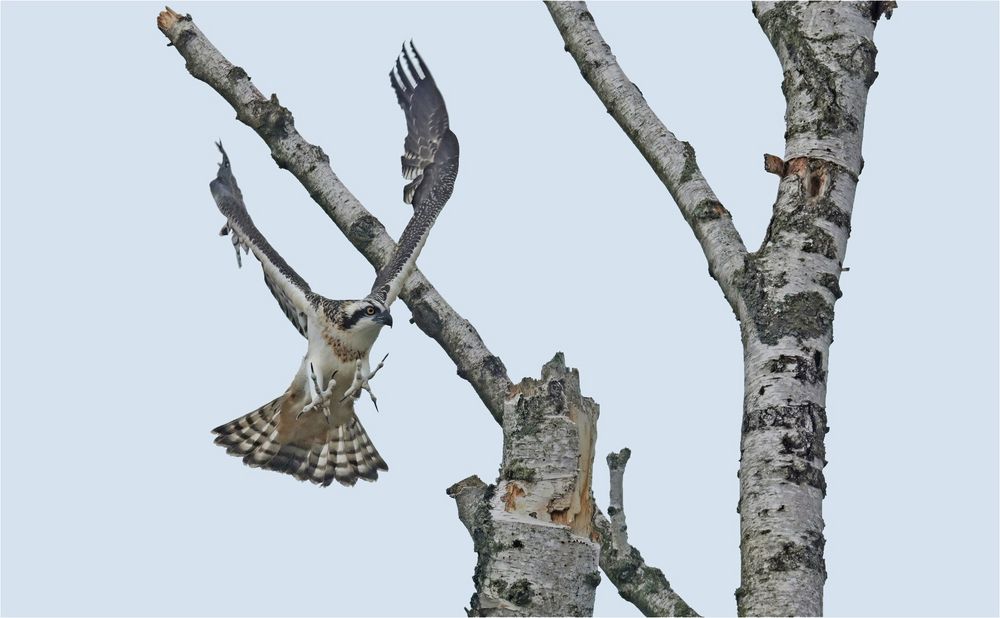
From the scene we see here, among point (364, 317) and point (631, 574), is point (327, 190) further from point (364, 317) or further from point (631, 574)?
point (631, 574)

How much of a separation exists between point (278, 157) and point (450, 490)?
12.9 feet

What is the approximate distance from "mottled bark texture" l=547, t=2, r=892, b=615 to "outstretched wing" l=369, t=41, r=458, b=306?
5.91 ft

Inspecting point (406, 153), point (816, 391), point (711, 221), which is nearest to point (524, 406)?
point (816, 391)

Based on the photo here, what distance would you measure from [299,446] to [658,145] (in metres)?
4.14

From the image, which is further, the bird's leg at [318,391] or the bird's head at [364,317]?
the bird's leg at [318,391]

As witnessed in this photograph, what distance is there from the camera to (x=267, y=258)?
9375 millimetres

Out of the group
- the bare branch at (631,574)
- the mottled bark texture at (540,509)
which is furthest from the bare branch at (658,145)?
the mottled bark texture at (540,509)

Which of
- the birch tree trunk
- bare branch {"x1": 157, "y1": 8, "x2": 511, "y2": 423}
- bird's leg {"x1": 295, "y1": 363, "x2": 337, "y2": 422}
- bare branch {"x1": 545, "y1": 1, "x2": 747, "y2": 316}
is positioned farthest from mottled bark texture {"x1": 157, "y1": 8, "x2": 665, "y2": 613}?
the birch tree trunk

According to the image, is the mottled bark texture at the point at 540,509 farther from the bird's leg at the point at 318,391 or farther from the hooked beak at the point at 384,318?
the bird's leg at the point at 318,391

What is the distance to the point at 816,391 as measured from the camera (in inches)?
252

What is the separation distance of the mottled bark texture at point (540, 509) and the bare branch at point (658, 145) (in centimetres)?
171

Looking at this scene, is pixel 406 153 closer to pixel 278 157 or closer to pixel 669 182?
pixel 278 157

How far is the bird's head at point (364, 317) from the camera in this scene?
9195 millimetres

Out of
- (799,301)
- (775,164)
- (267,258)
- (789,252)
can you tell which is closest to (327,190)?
(267,258)
